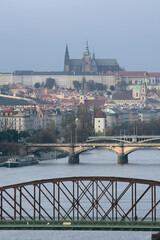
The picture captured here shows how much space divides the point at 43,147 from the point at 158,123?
28549 mm

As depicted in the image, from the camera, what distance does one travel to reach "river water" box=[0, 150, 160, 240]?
28156 mm

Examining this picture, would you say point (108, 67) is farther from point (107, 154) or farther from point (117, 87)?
point (107, 154)

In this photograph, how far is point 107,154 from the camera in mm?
60719

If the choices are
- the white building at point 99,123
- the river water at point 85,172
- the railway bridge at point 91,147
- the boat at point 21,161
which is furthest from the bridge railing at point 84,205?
the white building at point 99,123

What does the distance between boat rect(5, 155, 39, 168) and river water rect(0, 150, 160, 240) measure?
0.41 meters

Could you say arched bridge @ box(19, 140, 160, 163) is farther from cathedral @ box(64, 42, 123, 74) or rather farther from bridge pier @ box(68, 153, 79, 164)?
cathedral @ box(64, 42, 123, 74)

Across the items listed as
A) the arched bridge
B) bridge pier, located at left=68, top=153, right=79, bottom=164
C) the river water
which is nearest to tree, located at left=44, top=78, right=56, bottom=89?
the river water

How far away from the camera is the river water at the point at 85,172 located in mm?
28156

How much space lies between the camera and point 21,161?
163ft

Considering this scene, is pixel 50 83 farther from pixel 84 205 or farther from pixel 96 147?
pixel 84 205

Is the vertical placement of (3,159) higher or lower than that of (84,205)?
higher

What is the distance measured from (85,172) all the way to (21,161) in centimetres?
597

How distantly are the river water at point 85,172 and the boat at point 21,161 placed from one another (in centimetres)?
41

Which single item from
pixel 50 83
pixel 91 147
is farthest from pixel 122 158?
pixel 50 83
